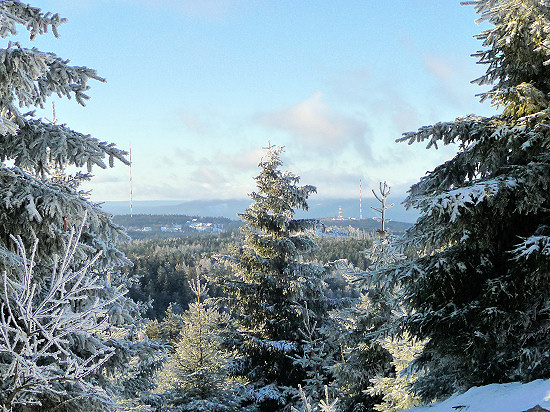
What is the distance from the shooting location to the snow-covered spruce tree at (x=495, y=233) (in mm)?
4770

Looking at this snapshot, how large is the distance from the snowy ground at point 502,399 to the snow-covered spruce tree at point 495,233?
379 mm

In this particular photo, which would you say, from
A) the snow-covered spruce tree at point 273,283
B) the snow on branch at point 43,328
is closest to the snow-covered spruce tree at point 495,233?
the snow on branch at point 43,328

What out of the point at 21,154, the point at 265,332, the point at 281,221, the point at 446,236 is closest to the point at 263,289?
the point at 265,332

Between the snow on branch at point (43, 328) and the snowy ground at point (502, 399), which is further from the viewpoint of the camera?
the snowy ground at point (502, 399)

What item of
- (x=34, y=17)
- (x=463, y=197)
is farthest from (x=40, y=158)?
(x=463, y=197)

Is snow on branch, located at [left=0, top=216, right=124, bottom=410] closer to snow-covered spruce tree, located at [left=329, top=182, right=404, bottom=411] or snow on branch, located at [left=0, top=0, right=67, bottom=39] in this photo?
snow on branch, located at [left=0, top=0, right=67, bottom=39]

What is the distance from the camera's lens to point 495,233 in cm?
531

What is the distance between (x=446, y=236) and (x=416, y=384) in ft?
9.17

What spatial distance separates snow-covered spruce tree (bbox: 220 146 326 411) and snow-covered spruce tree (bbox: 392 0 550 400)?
723cm

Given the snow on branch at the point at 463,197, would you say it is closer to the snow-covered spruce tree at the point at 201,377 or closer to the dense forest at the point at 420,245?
the dense forest at the point at 420,245

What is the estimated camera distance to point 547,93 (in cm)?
560

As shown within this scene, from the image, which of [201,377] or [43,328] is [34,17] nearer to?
[43,328]

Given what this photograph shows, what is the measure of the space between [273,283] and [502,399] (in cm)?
931

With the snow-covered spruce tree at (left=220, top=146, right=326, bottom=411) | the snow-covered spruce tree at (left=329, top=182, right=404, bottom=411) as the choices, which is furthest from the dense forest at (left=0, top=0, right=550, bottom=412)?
the snow-covered spruce tree at (left=220, top=146, right=326, bottom=411)
